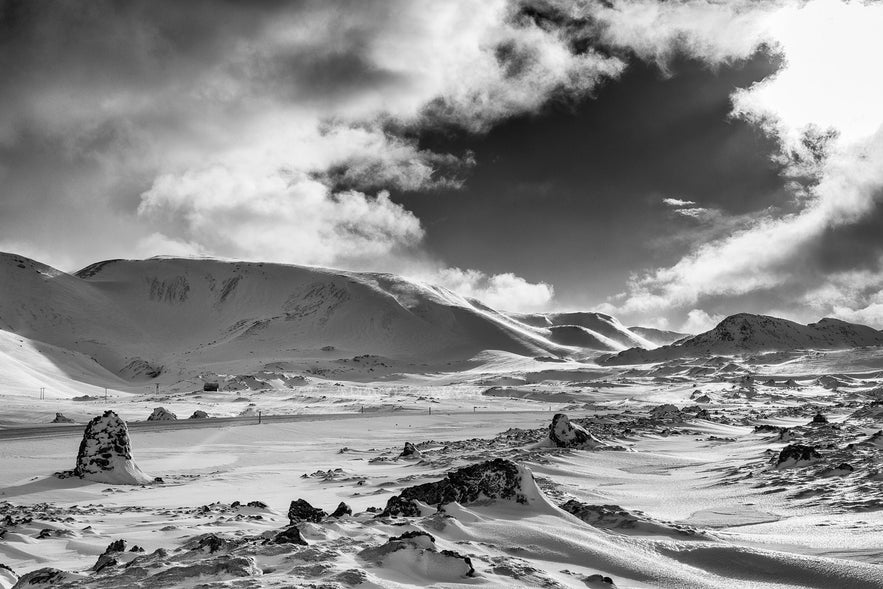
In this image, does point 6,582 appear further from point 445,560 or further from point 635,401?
point 635,401

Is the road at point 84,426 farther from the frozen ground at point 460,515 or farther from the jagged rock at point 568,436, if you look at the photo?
the jagged rock at point 568,436

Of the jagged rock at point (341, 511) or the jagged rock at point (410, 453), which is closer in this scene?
the jagged rock at point (341, 511)

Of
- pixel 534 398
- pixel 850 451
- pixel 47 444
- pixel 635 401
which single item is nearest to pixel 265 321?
pixel 534 398

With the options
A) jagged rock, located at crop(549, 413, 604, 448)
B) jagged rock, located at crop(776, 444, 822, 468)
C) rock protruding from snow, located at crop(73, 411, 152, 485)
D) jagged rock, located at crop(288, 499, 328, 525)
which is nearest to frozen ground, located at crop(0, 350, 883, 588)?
jagged rock, located at crop(776, 444, 822, 468)

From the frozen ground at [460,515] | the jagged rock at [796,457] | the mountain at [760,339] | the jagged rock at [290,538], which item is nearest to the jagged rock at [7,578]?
the frozen ground at [460,515]

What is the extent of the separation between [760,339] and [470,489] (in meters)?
173

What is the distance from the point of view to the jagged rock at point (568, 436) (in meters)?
18.3

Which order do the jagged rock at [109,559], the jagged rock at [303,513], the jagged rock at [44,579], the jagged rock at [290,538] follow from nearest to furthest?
the jagged rock at [44,579] < the jagged rock at [109,559] < the jagged rock at [290,538] < the jagged rock at [303,513]

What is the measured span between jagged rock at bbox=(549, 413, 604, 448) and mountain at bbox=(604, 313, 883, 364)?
488 ft

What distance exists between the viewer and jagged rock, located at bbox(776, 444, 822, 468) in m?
12.0

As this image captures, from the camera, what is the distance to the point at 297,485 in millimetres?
13359

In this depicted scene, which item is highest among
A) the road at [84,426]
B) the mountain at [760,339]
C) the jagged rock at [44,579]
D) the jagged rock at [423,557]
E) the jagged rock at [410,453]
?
the mountain at [760,339]

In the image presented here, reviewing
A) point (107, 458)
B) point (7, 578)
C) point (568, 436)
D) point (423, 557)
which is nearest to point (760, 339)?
point (568, 436)

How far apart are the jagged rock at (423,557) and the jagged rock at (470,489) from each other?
2.35 metres
